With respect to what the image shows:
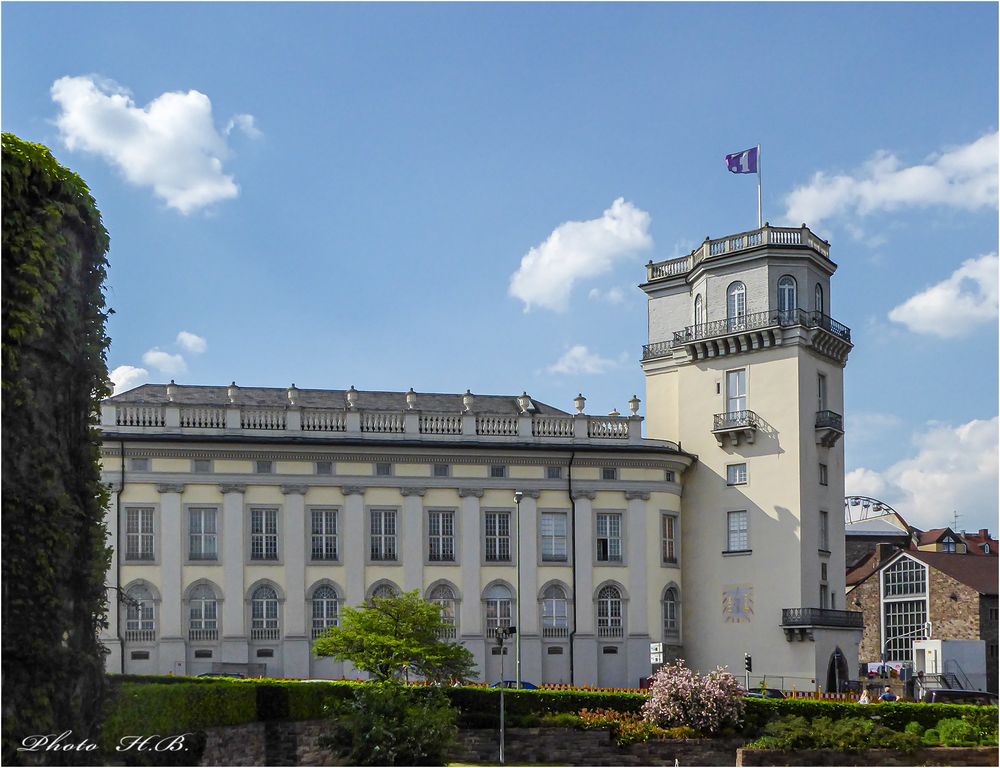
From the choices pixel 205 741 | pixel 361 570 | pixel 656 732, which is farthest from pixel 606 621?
pixel 205 741

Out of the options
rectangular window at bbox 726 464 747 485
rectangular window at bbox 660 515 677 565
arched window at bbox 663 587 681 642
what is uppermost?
rectangular window at bbox 726 464 747 485

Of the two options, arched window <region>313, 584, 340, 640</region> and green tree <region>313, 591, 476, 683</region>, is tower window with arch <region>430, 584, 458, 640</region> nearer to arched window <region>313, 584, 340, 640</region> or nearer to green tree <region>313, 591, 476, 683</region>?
arched window <region>313, 584, 340, 640</region>

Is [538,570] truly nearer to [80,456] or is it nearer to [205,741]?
[205,741]

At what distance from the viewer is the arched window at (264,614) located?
206 feet

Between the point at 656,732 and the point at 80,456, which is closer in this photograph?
the point at 80,456

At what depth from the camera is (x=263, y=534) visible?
210 feet

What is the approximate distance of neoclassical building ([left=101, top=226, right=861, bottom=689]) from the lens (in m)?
62.6

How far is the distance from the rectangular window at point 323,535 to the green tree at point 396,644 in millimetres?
11379

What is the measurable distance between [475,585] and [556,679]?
607 centimetres

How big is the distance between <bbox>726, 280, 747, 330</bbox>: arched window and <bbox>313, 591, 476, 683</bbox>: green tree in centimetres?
2541

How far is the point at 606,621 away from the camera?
2625 inches

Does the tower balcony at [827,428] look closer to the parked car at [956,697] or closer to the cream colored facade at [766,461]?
the cream colored facade at [766,461]

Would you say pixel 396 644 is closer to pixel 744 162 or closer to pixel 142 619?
pixel 142 619

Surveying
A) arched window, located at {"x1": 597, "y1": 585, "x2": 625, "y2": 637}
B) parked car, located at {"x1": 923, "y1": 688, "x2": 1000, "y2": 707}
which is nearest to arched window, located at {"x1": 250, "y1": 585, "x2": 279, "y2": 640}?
arched window, located at {"x1": 597, "y1": 585, "x2": 625, "y2": 637}
